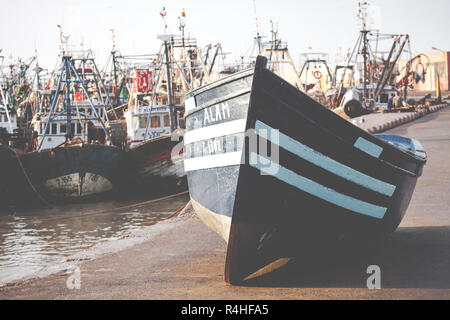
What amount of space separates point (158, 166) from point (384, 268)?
561 inches

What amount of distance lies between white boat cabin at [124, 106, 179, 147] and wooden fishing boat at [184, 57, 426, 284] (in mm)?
16238

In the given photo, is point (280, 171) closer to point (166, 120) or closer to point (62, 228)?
point (62, 228)

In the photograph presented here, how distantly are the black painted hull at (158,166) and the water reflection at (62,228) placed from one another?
196 centimetres

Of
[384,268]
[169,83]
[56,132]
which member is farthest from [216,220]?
[56,132]

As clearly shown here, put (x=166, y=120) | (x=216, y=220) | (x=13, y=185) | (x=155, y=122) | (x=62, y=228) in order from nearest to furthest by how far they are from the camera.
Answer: (x=216, y=220)
(x=62, y=228)
(x=13, y=185)
(x=155, y=122)
(x=166, y=120)

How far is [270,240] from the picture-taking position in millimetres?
4250

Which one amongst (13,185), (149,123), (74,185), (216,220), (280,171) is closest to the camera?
(280,171)

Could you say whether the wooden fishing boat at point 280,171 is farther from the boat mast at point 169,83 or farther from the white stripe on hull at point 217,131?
the boat mast at point 169,83

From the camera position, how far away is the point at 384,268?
448 centimetres

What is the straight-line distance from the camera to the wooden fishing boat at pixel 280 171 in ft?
13.4

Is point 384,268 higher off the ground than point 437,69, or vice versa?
point 384,268
